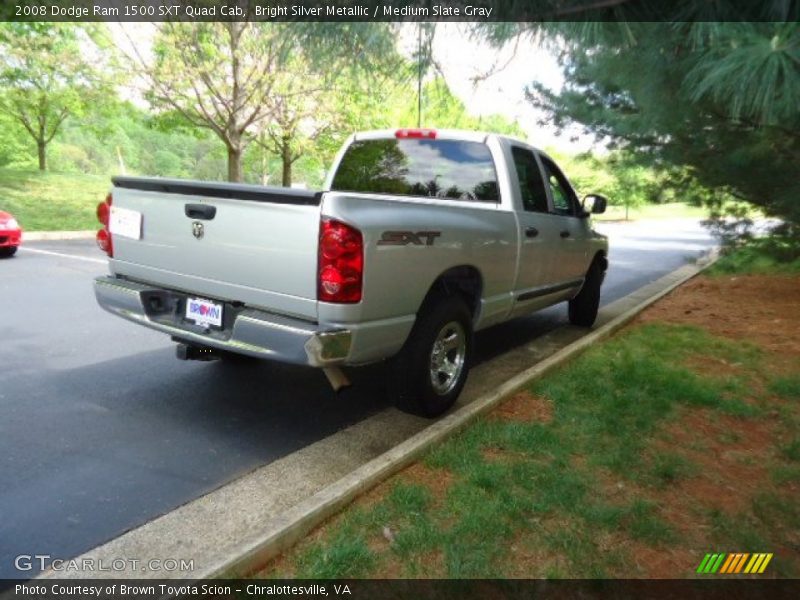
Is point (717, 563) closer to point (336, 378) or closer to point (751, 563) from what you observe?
point (751, 563)

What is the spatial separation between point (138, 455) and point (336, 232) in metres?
1.70

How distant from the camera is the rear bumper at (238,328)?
2.97m

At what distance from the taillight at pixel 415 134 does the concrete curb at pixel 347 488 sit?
2.04 metres

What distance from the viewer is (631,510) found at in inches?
106

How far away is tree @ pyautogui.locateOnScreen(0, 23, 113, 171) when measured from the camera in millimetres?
16578

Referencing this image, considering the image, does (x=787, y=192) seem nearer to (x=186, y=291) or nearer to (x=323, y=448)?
(x=323, y=448)

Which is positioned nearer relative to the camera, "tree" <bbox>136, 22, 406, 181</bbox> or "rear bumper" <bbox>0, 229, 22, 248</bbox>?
"rear bumper" <bbox>0, 229, 22, 248</bbox>

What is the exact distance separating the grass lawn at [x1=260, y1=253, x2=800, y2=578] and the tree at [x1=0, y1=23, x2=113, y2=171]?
692 inches

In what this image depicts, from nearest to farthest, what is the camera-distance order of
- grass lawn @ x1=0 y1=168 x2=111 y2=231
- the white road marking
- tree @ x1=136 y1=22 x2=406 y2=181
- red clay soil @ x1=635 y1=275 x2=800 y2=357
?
1. red clay soil @ x1=635 y1=275 x2=800 y2=357
2. the white road marking
3. tree @ x1=136 y1=22 x2=406 y2=181
4. grass lawn @ x1=0 y1=168 x2=111 y2=231

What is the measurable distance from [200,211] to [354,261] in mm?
1066

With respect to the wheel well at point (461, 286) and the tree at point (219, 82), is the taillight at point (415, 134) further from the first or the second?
the tree at point (219, 82)

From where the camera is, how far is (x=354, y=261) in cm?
296

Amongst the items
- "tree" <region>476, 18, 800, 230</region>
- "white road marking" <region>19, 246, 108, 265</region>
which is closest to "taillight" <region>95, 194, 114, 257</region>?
"tree" <region>476, 18, 800, 230</region>

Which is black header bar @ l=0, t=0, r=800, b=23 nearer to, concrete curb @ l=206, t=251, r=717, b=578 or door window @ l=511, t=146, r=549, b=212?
concrete curb @ l=206, t=251, r=717, b=578
